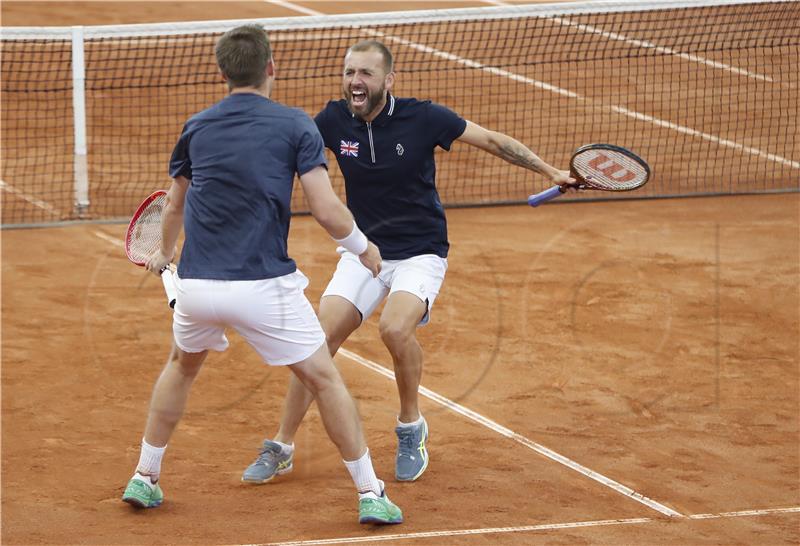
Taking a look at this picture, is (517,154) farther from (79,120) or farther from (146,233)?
(79,120)

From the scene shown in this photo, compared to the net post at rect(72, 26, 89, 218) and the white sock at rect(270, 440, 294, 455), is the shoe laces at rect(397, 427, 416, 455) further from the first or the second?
the net post at rect(72, 26, 89, 218)

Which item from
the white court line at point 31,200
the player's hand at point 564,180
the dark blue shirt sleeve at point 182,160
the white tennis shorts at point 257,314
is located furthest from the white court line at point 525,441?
the white court line at point 31,200

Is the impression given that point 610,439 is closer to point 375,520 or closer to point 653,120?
point 375,520

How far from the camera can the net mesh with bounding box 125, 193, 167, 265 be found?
6.98 meters

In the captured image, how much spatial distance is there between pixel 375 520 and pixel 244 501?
86cm

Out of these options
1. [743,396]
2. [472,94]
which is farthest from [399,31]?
[743,396]

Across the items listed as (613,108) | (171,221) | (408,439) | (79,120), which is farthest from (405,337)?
(613,108)

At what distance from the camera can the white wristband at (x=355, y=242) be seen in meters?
5.98

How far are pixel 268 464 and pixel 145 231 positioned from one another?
57.9 inches

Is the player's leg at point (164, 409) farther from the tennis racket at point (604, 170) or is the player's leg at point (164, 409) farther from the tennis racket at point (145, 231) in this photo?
the tennis racket at point (604, 170)

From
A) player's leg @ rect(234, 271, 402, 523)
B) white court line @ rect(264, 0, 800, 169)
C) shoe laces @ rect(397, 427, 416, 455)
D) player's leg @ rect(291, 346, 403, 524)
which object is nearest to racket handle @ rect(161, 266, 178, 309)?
player's leg @ rect(234, 271, 402, 523)

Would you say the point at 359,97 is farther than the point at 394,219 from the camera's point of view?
No

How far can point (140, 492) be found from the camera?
6.43m

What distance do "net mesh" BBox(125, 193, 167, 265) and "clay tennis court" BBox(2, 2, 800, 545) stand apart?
124cm
